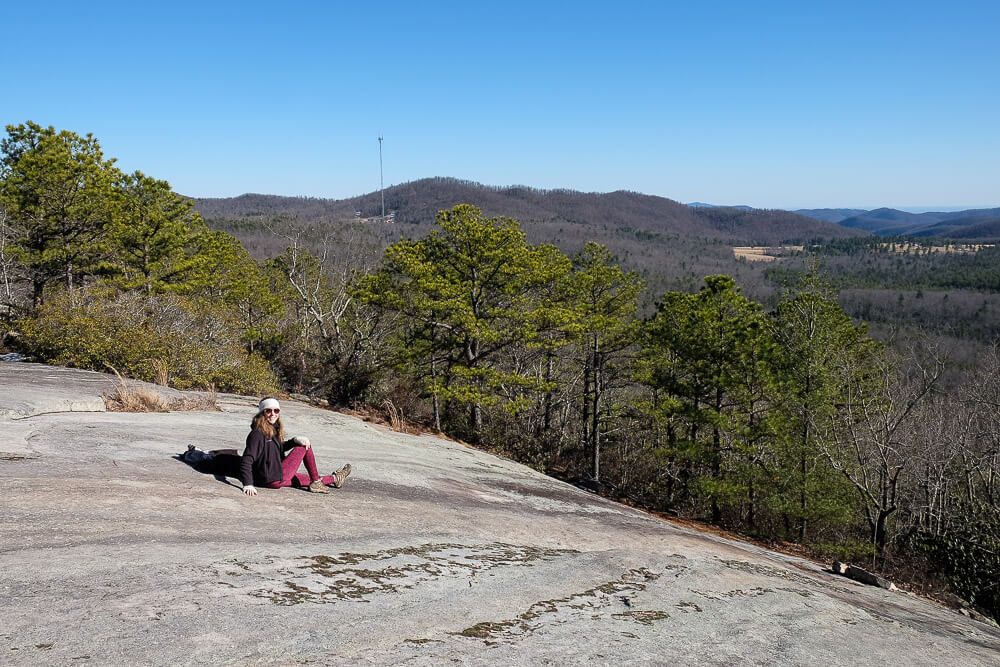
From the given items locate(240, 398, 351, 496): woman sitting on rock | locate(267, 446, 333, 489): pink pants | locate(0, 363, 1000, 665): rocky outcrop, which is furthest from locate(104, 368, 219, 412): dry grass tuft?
locate(267, 446, 333, 489): pink pants

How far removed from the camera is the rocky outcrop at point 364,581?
4516 mm

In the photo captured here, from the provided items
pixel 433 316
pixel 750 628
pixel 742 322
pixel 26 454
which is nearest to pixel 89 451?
pixel 26 454

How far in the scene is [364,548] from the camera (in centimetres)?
661

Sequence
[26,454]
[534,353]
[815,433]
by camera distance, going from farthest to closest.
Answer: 1. [534,353]
2. [815,433]
3. [26,454]

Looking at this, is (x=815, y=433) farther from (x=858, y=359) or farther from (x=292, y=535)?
(x=292, y=535)

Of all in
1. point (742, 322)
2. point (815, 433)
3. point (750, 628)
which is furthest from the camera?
point (742, 322)

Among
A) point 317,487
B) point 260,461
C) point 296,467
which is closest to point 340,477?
point 317,487

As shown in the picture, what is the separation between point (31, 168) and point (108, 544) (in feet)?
86.9

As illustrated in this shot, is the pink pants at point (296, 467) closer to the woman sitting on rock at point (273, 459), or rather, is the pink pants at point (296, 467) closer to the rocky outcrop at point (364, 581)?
the woman sitting on rock at point (273, 459)

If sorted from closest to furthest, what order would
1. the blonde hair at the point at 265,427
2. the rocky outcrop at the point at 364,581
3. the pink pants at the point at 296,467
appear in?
the rocky outcrop at the point at 364,581
the blonde hair at the point at 265,427
the pink pants at the point at 296,467

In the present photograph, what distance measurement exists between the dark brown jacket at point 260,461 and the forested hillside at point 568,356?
9759mm

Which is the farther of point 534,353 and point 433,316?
point 534,353

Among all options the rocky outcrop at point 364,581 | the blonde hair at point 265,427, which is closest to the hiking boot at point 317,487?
the rocky outcrop at point 364,581

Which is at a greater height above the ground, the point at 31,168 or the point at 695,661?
the point at 31,168
